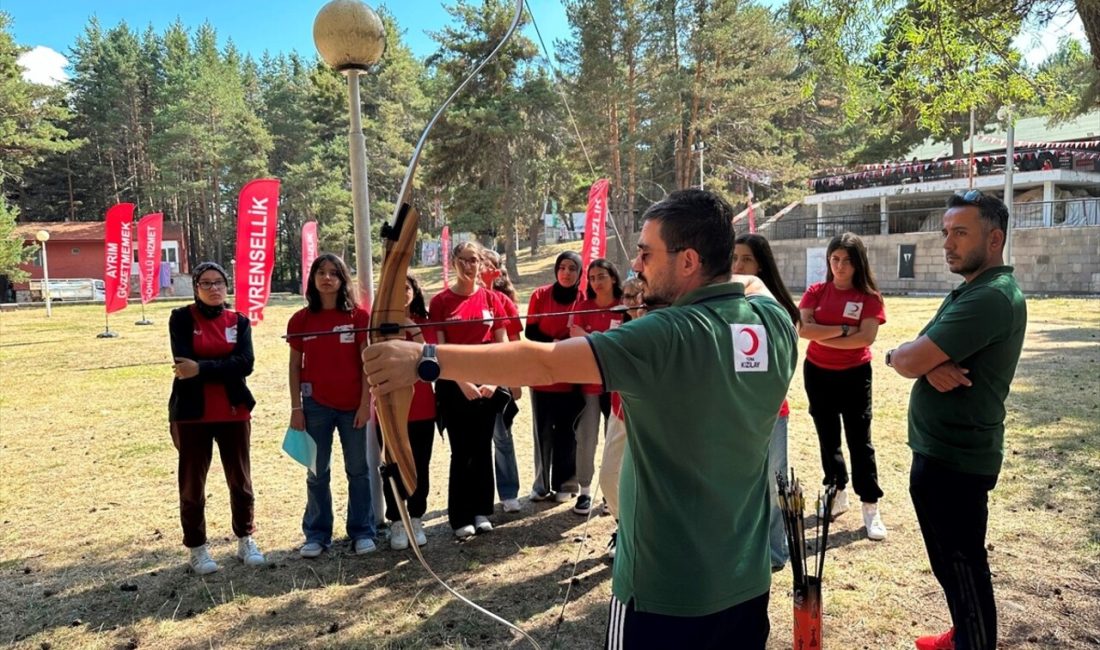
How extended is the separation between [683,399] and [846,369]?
9.79 ft

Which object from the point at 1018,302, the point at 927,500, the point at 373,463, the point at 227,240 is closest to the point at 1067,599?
the point at 927,500

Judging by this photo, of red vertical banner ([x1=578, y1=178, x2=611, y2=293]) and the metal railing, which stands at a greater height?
the metal railing

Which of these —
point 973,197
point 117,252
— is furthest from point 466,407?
point 117,252

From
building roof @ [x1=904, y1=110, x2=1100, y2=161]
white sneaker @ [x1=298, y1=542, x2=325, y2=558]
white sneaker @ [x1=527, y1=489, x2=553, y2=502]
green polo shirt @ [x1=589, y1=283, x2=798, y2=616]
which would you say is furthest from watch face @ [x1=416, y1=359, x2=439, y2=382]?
building roof @ [x1=904, y1=110, x2=1100, y2=161]

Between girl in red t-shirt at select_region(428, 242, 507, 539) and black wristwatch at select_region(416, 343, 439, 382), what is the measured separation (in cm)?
278

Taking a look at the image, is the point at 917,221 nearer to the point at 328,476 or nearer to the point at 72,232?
the point at 328,476

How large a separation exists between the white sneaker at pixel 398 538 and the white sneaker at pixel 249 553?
742 millimetres

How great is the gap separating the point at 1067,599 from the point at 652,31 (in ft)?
81.9

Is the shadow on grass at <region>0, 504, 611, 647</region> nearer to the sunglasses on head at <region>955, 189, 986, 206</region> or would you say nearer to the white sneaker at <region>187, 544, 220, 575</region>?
the white sneaker at <region>187, 544, 220, 575</region>

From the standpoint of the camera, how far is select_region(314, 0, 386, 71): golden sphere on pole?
3.47 meters

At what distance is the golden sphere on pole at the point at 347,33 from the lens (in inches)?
137

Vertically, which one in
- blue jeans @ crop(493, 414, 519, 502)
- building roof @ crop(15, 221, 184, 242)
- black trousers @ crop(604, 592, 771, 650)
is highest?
building roof @ crop(15, 221, 184, 242)

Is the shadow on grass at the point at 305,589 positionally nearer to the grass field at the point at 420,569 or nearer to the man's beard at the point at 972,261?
the grass field at the point at 420,569

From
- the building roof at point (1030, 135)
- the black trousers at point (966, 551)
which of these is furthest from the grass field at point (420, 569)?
the building roof at point (1030, 135)
